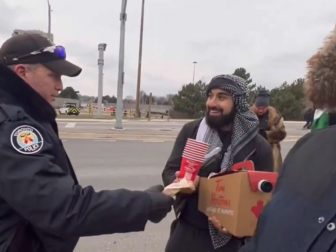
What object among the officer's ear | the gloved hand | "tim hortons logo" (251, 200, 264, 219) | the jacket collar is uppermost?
the officer's ear

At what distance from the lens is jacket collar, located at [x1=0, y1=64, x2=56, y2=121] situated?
181cm

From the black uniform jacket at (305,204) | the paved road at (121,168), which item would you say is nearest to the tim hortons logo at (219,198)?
the black uniform jacket at (305,204)

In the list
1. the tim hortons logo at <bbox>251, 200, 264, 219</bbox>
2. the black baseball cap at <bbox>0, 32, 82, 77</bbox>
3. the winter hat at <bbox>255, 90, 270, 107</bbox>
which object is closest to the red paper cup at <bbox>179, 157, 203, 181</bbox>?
the tim hortons logo at <bbox>251, 200, 264, 219</bbox>

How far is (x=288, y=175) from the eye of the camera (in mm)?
1605

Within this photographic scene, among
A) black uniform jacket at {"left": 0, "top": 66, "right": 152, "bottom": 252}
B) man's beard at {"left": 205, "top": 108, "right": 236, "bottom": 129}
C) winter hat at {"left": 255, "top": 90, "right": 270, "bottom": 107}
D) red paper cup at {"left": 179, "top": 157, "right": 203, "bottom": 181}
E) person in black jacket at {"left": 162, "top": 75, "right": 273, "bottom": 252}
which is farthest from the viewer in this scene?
winter hat at {"left": 255, "top": 90, "right": 270, "bottom": 107}

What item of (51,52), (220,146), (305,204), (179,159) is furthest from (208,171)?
(305,204)

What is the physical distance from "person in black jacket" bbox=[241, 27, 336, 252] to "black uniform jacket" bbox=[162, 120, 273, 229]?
1181 millimetres

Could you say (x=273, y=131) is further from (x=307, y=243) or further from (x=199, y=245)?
(x=307, y=243)

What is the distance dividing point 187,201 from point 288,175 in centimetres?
129

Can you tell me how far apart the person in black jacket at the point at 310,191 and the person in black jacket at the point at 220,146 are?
3.84 ft

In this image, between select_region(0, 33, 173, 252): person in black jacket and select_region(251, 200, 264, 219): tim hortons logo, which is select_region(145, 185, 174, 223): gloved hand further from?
select_region(251, 200, 264, 219): tim hortons logo

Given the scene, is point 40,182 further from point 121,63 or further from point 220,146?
point 121,63

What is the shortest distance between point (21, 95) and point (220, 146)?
1.42m

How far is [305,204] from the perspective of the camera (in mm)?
1465
